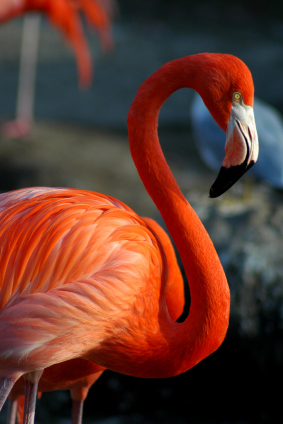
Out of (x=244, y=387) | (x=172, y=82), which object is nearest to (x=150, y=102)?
(x=172, y=82)

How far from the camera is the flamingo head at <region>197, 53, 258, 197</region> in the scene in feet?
4.36

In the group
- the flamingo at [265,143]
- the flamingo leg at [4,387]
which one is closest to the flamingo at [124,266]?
the flamingo leg at [4,387]

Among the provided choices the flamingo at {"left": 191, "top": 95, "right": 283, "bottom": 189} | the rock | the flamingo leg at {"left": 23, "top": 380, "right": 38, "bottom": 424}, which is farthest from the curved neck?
the flamingo at {"left": 191, "top": 95, "right": 283, "bottom": 189}

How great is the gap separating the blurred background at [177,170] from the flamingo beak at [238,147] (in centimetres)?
134

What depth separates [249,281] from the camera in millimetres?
2570

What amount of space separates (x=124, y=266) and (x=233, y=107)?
1.74 feet

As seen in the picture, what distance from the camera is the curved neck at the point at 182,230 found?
1.42 metres

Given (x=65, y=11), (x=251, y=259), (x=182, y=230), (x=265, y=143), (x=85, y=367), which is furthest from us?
(x=65, y=11)

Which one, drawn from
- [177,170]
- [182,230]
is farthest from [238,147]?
[177,170]

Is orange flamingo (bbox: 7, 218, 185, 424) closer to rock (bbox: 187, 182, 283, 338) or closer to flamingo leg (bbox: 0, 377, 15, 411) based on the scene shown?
flamingo leg (bbox: 0, 377, 15, 411)

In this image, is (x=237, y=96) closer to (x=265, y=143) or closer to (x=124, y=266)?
(x=124, y=266)

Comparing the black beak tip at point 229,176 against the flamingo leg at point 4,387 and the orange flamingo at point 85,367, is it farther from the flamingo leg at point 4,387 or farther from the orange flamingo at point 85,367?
the flamingo leg at point 4,387

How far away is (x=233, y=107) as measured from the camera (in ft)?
4.43

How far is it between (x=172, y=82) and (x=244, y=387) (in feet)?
5.91
